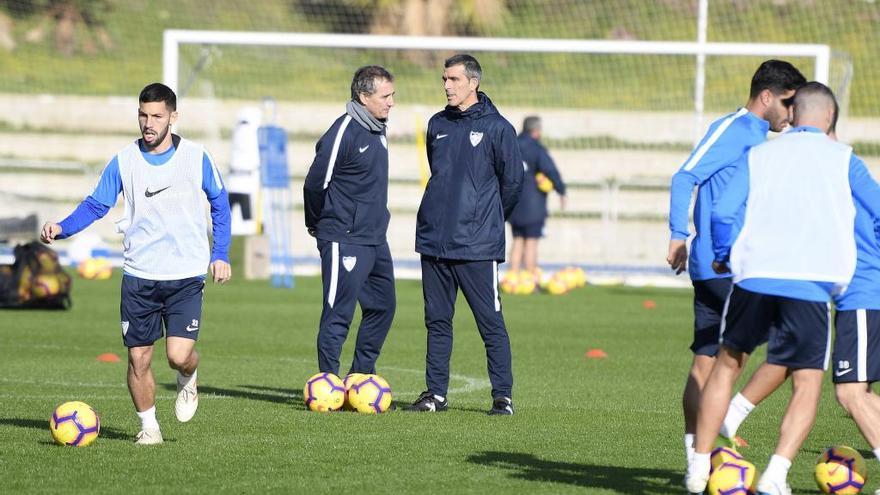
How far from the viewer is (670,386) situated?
Result: 11.5 m

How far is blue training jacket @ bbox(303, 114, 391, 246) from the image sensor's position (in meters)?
9.91

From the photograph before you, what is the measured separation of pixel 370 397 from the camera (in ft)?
31.5

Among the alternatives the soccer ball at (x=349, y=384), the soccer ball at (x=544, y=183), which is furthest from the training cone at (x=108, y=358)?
the soccer ball at (x=544, y=183)

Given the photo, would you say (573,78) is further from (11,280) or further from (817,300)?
(817,300)

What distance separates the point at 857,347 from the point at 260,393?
4.93m

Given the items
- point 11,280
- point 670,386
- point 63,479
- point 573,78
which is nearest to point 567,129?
point 573,78

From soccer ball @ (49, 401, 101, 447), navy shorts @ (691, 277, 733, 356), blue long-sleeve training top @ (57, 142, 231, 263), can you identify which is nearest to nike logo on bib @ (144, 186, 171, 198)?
blue long-sleeve training top @ (57, 142, 231, 263)

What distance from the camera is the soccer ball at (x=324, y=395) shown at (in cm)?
962

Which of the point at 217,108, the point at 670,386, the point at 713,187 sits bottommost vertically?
the point at 670,386

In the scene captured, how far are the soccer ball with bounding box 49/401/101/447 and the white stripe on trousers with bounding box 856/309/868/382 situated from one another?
4.09 meters

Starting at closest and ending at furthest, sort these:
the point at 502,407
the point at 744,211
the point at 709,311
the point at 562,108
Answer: the point at 744,211, the point at 709,311, the point at 502,407, the point at 562,108

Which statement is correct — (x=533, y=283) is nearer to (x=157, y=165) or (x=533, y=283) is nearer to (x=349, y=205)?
(x=349, y=205)

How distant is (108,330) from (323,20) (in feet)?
55.8

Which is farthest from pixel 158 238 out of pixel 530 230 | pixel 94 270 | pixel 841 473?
pixel 94 270
